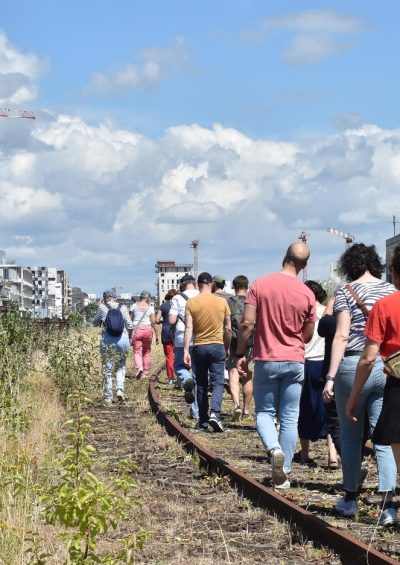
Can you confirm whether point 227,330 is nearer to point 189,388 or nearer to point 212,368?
point 212,368

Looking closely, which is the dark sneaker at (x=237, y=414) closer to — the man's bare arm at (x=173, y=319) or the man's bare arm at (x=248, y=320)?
the man's bare arm at (x=173, y=319)

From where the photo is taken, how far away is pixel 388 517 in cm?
821

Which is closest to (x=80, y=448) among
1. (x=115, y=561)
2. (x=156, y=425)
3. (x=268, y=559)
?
(x=115, y=561)

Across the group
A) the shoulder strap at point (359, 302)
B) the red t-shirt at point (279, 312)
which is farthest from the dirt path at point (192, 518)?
the shoulder strap at point (359, 302)

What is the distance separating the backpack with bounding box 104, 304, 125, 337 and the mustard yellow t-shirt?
13.6ft

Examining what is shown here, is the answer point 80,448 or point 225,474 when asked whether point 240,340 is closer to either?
point 225,474

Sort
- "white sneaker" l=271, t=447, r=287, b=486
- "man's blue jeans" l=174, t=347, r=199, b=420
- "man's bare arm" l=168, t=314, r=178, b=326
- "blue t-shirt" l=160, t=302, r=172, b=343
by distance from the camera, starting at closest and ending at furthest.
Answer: "white sneaker" l=271, t=447, r=287, b=486 → "man's blue jeans" l=174, t=347, r=199, b=420 → "man's bare arm" l=168, t=314, r=178, b=326 → "blue t-shirt" l=160, t=302, r=172, b=343

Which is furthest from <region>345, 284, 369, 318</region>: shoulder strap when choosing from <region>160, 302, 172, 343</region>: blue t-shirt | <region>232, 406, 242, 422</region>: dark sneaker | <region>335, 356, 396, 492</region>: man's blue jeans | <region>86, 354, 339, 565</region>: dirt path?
<region>160, 302, 172, 343</region>: blue t-shirt

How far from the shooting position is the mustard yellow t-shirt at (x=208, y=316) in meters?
14.5

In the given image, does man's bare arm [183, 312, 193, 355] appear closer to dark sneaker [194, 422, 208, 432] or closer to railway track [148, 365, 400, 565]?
railway track [148, 365, 400, 565]

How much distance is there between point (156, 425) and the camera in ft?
53.7

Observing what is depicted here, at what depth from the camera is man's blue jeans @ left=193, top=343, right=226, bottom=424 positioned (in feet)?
47.7

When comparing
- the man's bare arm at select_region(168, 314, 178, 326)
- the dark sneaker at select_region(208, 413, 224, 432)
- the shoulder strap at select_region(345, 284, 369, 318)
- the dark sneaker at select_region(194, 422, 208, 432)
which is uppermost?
the man's bare arm at select_region(168, 314, 178, 326)

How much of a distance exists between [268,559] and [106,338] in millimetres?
11461
